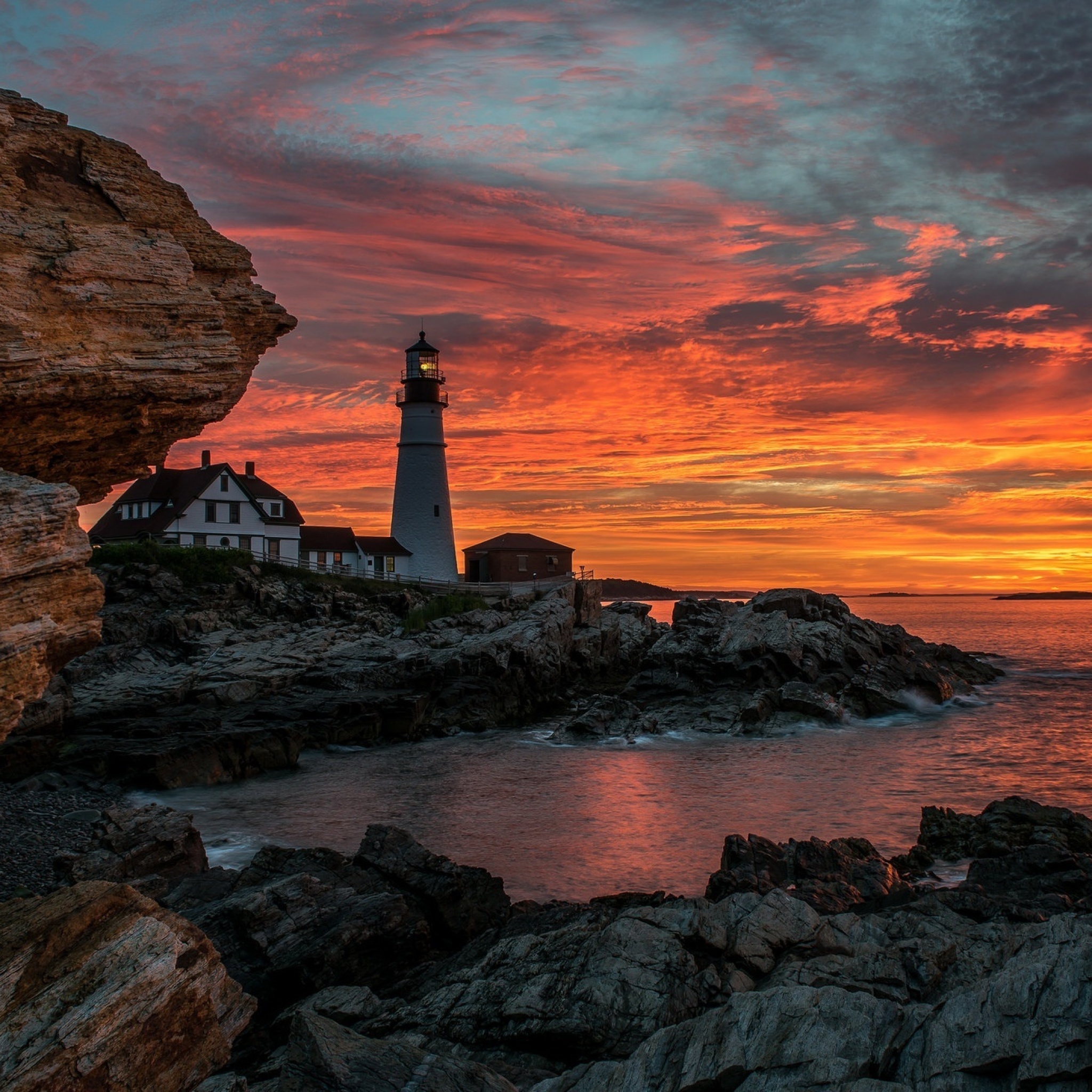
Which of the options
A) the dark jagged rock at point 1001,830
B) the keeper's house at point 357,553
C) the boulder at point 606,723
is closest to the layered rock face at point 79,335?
the dark jagged rock at point 1001,830

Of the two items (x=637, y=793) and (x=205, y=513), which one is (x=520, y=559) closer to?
(x=205, y=513)

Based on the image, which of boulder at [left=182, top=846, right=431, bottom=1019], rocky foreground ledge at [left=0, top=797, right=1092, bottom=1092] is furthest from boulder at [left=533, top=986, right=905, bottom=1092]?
boulder at [left=182, top=846, right=431, bottom=1019]

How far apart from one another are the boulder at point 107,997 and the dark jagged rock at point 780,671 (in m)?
25.3

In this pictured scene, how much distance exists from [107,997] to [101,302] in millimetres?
6131

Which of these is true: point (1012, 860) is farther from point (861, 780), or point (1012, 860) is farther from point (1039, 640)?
point (1039, 640)

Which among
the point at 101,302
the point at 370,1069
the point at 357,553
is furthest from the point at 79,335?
the point at 357,553

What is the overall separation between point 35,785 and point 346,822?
717cm

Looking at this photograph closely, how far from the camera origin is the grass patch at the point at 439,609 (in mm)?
40719

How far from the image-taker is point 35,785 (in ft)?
66.7

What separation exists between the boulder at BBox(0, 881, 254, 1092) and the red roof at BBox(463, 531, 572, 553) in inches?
2037

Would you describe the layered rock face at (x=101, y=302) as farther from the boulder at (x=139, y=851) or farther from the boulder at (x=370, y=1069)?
the boulder at (x=370, y=1069)

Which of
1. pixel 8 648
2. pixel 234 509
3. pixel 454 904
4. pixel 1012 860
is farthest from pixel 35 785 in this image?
pixel 234 509

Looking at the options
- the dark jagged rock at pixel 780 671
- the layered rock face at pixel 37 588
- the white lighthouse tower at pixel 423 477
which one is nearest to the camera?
the layered rock face at pixel 37 588

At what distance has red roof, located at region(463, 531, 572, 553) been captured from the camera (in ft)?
194
